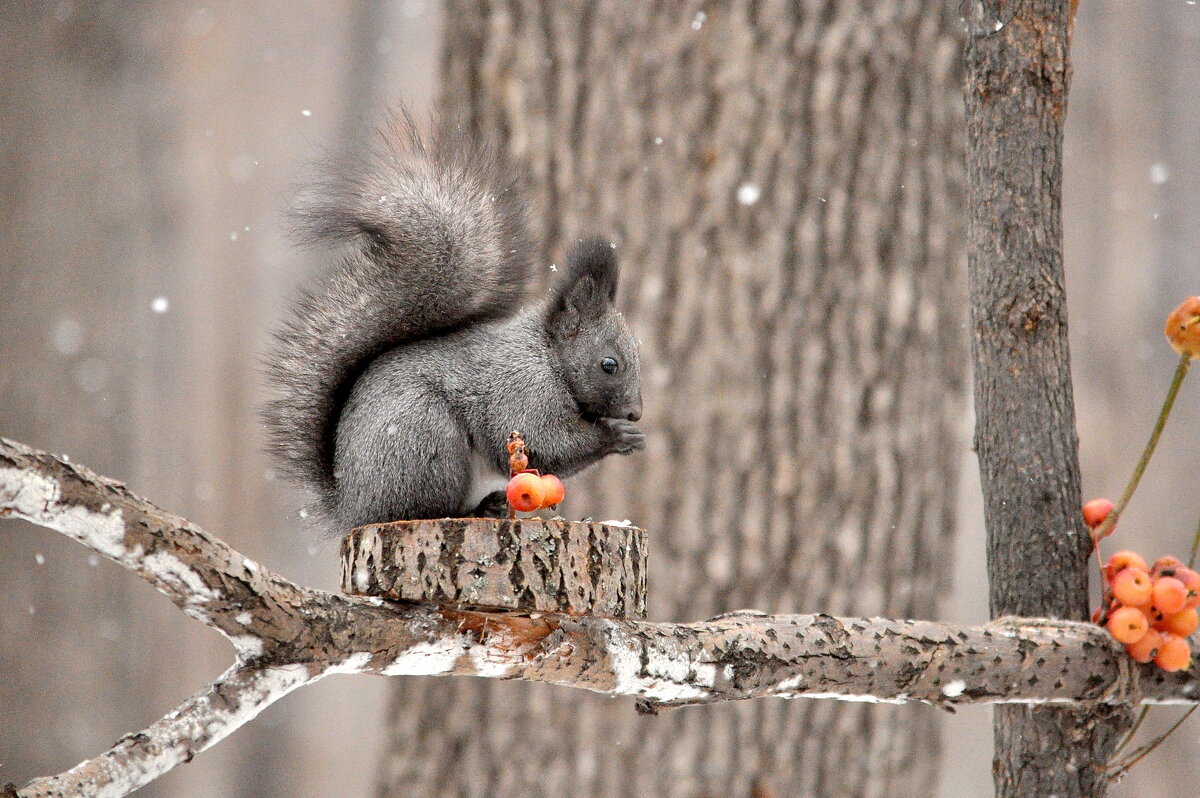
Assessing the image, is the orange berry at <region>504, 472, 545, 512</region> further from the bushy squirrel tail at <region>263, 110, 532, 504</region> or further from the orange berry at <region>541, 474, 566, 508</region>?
the bushy squirrel tail at <region>263, 110, 532, 504</region>

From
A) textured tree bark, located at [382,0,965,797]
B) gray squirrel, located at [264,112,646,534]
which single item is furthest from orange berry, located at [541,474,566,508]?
textured tree bark, located at [382,0,965,797]

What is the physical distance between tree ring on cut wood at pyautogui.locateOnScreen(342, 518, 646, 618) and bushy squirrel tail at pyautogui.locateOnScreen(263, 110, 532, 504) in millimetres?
175

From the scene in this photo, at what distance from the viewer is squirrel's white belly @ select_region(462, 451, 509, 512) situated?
96 centimetres

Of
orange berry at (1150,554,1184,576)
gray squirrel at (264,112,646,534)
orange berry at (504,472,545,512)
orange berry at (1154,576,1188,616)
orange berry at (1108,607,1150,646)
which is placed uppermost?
gray squirrel at (264,112,646,534)

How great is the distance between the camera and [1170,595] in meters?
1.01

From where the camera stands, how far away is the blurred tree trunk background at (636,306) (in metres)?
1.70

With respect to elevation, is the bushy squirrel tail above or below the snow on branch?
above

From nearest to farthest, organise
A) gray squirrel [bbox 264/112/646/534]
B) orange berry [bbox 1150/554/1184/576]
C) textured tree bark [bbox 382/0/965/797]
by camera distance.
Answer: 1. gray squirrel [bbox 264/112/646/534]
2. orange berry [bbox 1150/554/1184/576]
3. textured tree bark [bbox 382/0/965/797]

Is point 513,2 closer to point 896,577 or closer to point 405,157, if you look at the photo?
point 405,157

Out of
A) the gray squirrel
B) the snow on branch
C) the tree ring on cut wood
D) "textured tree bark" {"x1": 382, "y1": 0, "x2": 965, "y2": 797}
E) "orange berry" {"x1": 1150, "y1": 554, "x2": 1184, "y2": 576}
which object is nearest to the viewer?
the snow on branch

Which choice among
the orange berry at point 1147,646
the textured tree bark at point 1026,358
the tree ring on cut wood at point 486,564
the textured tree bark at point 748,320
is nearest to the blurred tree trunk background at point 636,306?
the textured tree bark at point 748,320

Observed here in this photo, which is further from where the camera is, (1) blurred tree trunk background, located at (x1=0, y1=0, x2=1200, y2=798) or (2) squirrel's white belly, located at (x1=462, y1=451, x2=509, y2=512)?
(1) blurred tree trunk background, located at (x1=0, y1=0, x2=1200, y2=798)

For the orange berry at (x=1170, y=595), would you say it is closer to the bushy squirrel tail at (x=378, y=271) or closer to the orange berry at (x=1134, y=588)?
the orange berry at (x=1134, y=588)

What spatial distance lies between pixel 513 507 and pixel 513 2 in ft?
3.77
